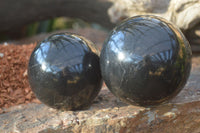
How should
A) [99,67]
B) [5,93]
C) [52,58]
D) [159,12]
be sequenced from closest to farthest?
[52,58]
[99,67]
[5,93]
[159,12]

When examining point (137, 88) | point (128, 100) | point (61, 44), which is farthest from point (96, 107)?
point (61, 44)

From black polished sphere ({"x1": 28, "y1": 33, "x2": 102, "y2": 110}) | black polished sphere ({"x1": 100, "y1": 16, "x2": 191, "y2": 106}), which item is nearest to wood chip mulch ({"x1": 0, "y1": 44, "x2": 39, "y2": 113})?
black polished sphere ({"x1": 28, "y1": 33, "x2": 102, "y2": 110})

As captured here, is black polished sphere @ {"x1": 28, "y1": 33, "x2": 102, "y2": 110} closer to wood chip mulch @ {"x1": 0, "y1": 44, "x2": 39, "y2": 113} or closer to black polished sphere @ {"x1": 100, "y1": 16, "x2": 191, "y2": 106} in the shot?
black polished sphere @ {"x1": 100, "y1": 16, "x2": 191, "y2": 106}

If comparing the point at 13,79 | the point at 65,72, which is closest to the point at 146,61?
the point at 65,72

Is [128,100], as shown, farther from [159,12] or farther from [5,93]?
[159,12]

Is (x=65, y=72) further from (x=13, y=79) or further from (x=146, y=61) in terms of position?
(x=13, y=79)

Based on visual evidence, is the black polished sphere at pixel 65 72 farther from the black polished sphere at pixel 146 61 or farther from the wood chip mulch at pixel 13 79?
the wood chip mulch at pixel 13 79

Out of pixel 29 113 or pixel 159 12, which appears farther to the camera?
pixel 159 12
